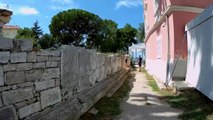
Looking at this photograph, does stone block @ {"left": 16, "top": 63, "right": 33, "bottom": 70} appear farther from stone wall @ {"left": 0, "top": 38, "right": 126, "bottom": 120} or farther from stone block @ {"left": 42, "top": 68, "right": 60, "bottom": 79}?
stone block @ {"left": 42, "top": 68, "right": 60, "bottom": 79}

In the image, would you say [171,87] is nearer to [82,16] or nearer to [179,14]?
[179,14]

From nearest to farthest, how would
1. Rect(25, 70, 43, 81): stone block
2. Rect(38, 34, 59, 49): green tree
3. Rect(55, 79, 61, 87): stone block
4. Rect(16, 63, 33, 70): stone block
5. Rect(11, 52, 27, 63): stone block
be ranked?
Rect(11, 52, 27, 63): stone block, Rect(16, 63, 33, 70): stone block, Rect(25, 70, 43, 81): stone block, Rect(55, 79, 61, 87): stone block, Rect(38, 34, 59, 49): green tree

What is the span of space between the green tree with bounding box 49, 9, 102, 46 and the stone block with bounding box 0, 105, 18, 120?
34164mm

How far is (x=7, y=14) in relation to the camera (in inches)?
175

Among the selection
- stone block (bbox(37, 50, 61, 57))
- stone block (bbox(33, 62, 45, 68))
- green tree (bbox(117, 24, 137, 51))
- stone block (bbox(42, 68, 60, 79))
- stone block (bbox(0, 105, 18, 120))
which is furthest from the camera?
green tree (bbox(117, 24, 137, 51))

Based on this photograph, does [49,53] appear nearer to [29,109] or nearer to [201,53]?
[29,109]

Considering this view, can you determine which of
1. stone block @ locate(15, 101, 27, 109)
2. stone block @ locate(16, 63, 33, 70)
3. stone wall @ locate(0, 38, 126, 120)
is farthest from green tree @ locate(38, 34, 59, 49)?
stone block @ locate(15, 101, 27, 109)

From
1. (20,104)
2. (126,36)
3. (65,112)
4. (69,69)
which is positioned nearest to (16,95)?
(20,104)

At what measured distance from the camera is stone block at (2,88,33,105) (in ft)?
13.0

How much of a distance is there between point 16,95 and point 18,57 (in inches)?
21.7

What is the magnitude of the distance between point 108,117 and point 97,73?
237cm

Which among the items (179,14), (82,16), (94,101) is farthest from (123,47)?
(94,101)

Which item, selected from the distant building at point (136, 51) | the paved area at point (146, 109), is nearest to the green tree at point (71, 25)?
the distant building at point (136, 51)

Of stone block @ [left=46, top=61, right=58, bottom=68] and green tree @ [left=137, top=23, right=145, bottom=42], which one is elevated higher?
green tree @ [left=137, top=23, right=145, bottom=42]
